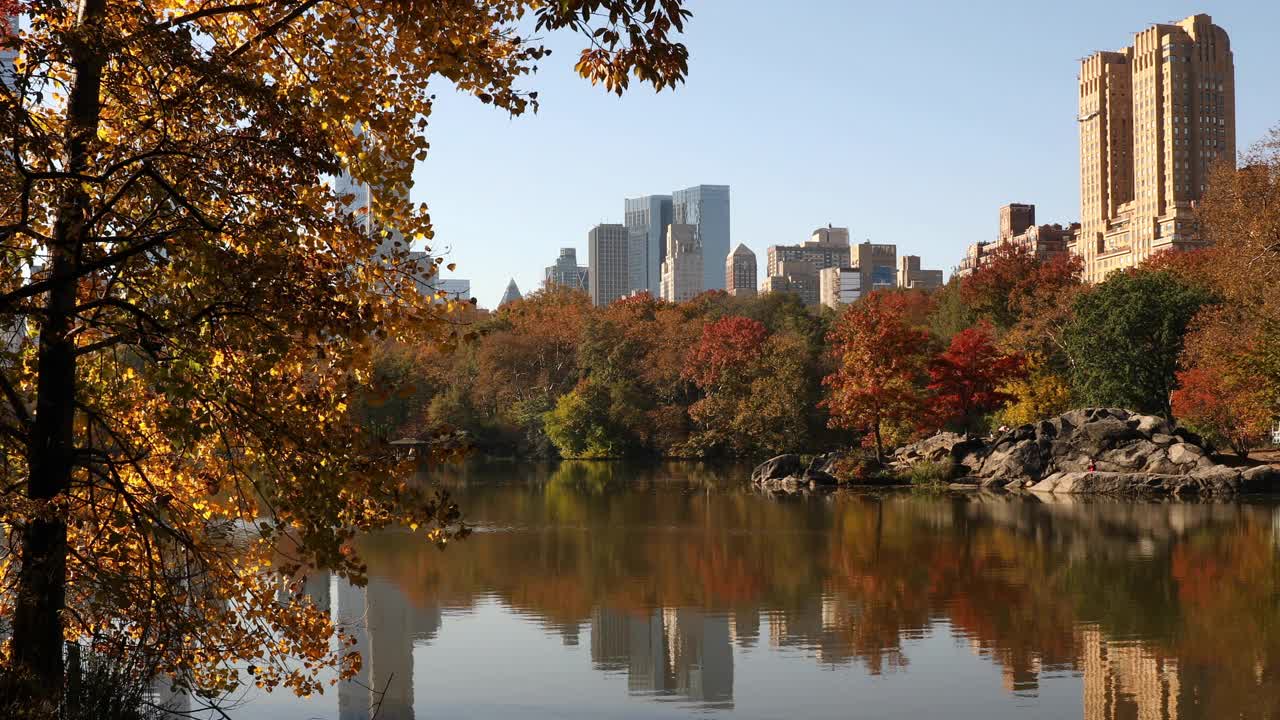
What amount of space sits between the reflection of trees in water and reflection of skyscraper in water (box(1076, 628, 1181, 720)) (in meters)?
0.03

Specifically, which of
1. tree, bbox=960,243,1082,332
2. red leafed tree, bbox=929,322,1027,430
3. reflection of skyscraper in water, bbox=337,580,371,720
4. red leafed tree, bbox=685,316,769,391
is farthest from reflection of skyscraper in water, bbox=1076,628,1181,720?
tree, bbox=960,243,1082,332

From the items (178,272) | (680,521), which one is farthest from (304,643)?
(680,521)

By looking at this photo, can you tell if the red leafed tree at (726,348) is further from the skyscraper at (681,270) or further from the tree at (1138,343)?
the skyscraper at (681,270)

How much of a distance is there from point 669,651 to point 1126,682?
150 inches

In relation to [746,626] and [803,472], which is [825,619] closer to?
[746,626]

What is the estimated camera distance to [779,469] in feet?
99.1

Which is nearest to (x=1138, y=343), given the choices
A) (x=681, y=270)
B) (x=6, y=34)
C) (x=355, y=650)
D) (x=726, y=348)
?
(x=726, y=348)

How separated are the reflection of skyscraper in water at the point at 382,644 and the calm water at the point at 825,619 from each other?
0.04 m

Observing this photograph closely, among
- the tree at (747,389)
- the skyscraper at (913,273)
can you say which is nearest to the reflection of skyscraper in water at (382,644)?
the tree at (747,389)

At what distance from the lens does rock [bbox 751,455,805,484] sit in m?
29.9

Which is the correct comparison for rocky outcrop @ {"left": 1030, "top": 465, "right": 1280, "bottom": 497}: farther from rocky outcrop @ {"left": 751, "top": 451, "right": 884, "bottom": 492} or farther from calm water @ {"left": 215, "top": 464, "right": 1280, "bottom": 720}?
rocky outcrop @ {"left": 751, "top": 451, "right": 884, "bottom": 492}

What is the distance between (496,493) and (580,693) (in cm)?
1956

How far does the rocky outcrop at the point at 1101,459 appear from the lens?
25.0 m

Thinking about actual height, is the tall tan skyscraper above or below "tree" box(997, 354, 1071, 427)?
above
